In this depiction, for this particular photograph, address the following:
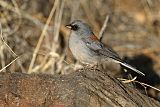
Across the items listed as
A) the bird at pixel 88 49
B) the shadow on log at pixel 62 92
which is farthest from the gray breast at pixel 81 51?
the shadow on log at pixel 62 92

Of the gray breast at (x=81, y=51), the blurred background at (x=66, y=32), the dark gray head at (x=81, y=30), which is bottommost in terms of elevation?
the blurred background at (x=66, y=32)

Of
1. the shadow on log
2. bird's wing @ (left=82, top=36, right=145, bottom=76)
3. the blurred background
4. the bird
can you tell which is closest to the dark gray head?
the bird

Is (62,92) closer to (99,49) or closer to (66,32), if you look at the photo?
(99,49)

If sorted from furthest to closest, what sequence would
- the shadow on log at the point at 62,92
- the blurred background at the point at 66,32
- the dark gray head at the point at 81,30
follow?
the blurred background at the point at 66,32
the dark gray head at the point at 81,30
the shadow on log at the point at 62,92

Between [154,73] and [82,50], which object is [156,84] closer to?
[154,73]

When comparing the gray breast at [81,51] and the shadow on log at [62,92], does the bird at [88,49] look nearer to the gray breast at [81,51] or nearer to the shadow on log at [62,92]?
the gray breast at [81,51]

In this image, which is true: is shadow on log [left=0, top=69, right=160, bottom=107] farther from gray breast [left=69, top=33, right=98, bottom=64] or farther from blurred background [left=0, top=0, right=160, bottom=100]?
blurred background [left=0, top=0, right=160, bottom=100]
